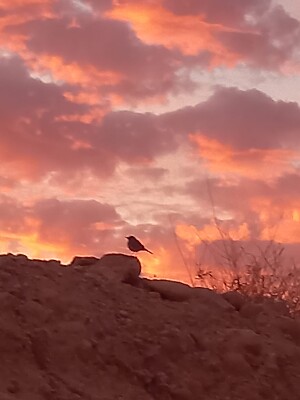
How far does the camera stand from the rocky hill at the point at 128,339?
521cm

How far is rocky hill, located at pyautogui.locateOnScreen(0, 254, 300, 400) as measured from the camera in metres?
5.21

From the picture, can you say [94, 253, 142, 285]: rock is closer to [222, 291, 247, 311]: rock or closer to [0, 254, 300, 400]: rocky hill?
[0, 254, 300, 400]: rocky hill

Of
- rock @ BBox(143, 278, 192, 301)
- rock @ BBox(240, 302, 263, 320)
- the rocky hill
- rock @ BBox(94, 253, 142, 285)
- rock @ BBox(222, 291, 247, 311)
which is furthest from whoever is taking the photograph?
rock @ BBox(222, 291, 247, 311)

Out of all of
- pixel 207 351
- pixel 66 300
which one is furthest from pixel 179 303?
pixel 66 300

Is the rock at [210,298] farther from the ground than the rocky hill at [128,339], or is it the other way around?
the rock at [210,298]

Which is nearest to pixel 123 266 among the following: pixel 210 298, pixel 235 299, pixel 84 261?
pixel 84 261

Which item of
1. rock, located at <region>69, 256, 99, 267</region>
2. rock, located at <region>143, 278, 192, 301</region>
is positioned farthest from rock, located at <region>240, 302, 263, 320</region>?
rock, located at <region>69, 256, 99, 267</region>

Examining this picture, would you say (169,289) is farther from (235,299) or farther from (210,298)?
(235,299)

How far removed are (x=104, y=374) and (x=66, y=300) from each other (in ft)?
2.04

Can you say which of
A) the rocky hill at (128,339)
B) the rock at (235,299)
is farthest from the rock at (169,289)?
the rock at (235,299)

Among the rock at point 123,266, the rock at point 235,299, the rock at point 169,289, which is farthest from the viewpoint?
the rock at point 235,299

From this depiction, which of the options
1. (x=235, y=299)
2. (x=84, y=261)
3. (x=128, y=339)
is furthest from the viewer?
(x=235, y=299)

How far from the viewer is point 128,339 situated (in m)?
5.79

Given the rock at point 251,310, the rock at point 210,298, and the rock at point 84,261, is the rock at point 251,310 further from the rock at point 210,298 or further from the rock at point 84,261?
the rock at point 84,261
